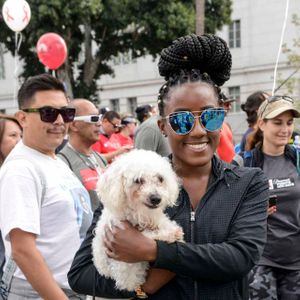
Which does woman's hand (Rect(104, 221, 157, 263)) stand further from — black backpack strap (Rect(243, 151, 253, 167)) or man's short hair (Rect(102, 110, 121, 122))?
man's short hair (Rect(102, 110, 121, 122))

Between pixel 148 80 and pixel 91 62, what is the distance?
923cm

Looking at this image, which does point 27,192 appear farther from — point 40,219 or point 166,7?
point 166,7

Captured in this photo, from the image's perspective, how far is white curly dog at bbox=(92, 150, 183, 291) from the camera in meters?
2.12

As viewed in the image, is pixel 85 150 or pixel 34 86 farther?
pixel 85 150

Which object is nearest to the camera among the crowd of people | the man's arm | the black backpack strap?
the crowd of people

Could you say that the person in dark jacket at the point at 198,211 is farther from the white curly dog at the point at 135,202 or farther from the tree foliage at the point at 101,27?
the tree foliage at the point at 101,27

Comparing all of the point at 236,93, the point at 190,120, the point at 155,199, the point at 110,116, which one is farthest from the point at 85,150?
the point at 236,93

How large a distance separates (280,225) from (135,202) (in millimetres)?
2134

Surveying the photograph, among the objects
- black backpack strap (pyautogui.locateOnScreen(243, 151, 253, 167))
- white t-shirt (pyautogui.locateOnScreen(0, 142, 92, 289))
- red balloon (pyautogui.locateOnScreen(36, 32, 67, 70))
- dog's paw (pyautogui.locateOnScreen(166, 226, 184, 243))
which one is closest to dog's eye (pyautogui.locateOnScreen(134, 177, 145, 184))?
dog's paw (pyautogui.locateOnScreen(166, 226, 184, 243))

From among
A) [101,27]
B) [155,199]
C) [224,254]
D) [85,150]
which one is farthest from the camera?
[101,27]

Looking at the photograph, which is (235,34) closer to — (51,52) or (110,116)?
(51,52)

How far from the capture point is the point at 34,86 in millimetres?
3270

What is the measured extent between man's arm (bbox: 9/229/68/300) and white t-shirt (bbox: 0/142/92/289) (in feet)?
0.17

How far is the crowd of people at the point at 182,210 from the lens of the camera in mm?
1988
